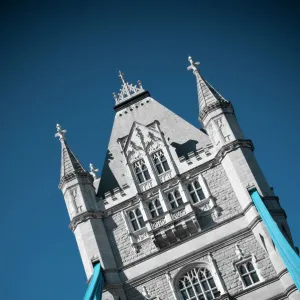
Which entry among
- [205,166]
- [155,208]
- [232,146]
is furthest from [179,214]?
[232,146]

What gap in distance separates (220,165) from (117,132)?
7.08m

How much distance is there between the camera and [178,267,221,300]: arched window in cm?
2770

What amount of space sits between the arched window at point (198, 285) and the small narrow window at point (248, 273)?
1.35m

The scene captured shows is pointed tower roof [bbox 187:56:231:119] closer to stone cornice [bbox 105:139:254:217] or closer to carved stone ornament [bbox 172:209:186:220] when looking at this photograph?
stone cornice [bbox 105:139:254:217]

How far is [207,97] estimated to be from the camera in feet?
104

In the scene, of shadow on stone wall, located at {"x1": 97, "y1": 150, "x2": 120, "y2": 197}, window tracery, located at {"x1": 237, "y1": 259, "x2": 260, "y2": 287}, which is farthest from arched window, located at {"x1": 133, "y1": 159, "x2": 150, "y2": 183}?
window tracery, located at {"x1": 237, "y1": 259, "x2": 260, "y2": 287}

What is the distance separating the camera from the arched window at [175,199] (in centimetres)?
3016

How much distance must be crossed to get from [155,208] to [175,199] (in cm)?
111

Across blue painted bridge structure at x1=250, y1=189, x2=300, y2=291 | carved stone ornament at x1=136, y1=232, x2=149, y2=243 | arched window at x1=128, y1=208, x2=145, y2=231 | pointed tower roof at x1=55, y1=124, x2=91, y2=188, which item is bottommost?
blue painted bridge structure at x1=250, y1=189, x2=300, y2=291

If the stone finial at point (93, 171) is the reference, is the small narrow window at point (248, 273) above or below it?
below

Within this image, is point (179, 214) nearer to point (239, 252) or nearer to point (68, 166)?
point (239, 252)

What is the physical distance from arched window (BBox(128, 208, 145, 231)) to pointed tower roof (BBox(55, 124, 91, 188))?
3332 millimetres

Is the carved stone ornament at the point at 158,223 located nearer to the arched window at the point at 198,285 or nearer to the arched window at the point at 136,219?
the arched window at the point at 136,219

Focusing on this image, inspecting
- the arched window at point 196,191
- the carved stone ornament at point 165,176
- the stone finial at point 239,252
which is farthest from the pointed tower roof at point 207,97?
the stone finial at point 239,252
